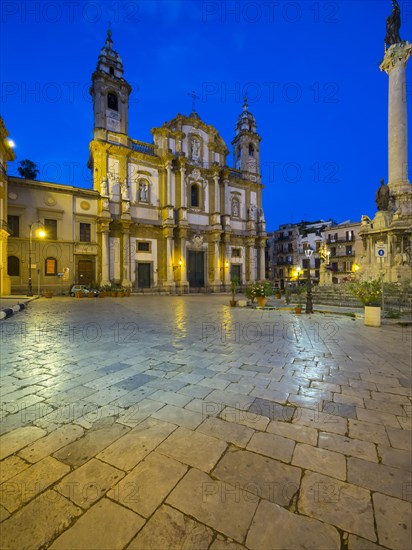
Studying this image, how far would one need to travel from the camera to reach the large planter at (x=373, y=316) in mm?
8047

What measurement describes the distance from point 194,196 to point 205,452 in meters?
29.4

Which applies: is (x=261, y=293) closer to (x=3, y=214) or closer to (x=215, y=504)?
(x=215, y=504)

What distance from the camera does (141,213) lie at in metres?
26.0

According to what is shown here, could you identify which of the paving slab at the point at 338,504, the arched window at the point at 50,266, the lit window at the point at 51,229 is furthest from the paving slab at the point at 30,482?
the lit window at the point at 51,229

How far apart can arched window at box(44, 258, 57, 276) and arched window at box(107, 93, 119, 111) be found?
15888 mm

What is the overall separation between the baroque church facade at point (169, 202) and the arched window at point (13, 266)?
231 inches

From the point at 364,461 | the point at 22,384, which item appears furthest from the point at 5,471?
the point at 364,461

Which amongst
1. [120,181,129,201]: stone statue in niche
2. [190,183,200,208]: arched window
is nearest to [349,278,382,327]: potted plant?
Result: [120,181,129,201]: stone statue in niche

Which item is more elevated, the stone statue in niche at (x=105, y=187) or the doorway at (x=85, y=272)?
the stone statue in niche at (x=105, y=187)

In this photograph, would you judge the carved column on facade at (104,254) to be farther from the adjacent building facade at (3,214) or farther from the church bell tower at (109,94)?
the church bell tower at (109,94)

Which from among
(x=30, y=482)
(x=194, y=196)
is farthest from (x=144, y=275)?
(x=30, y=482)

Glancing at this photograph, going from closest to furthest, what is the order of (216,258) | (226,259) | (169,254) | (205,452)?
(205,452) → (169,254) → (216,258) → (226,259)

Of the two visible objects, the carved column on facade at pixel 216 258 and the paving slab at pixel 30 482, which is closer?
the paving slab at pixel 30 482

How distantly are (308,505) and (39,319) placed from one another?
32.6 ft
